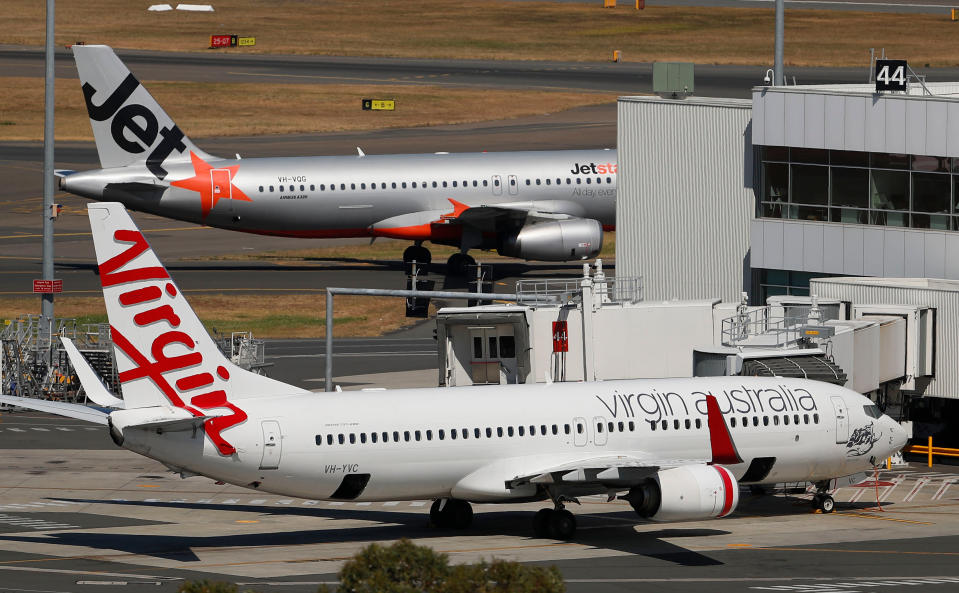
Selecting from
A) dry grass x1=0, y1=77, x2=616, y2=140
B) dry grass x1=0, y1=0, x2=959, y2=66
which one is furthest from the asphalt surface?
dry grass x1=0, y1=0, x2=959, y2=66

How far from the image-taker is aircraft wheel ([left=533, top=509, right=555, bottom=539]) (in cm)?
4416

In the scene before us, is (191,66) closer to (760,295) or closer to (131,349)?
(760,295)

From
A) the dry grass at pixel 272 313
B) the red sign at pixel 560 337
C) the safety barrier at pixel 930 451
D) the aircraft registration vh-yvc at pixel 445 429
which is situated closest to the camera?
the aircraft registration vh-yvc at pixel 445 429

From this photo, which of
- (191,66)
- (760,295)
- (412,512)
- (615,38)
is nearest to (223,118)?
(191,66)

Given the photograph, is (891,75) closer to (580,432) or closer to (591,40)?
(580,432)

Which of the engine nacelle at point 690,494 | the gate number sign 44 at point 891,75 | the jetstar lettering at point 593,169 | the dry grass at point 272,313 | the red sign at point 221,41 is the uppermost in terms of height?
the red sign at point 221,41

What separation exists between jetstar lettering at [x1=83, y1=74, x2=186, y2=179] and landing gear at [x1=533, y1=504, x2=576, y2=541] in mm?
46067

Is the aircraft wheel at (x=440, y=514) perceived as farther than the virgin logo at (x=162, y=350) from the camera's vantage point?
Yes

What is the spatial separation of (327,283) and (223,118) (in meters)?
61.0

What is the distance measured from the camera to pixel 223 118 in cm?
14712

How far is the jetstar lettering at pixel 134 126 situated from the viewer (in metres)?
83.3

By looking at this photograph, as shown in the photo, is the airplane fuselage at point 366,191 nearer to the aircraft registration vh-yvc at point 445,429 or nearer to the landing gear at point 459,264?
the landing gear at point 459,264

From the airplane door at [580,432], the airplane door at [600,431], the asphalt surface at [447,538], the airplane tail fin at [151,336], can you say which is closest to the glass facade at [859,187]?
the asphalt surface at [447,538]

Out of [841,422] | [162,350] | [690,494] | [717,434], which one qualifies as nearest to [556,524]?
[690,494]
